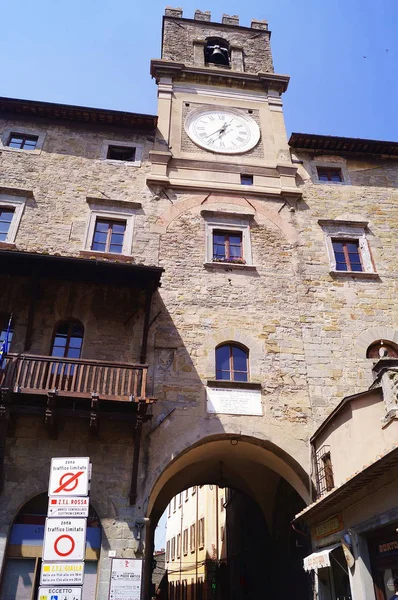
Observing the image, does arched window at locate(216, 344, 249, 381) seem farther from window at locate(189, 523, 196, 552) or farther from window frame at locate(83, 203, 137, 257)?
window at locate(189, 523, 196, 552)

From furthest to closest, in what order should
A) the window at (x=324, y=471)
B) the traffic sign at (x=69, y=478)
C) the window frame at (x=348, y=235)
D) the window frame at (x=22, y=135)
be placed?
the window frame at (x=22, y=135)
the window frame at (x=348, y=235)
the window at (x=324, y=471)
the traffic sign at (x=69, y=478)

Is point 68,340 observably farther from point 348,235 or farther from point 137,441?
point 348,235

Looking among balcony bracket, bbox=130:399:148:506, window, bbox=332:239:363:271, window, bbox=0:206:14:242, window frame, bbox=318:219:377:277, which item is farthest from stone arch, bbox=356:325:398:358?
window, bbox=0:206:14:242

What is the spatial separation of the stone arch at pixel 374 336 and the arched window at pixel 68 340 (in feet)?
22.7

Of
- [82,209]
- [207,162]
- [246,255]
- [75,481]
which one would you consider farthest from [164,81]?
[75,481]

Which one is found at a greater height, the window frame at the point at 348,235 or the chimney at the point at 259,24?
the chimney at the point at 259,24

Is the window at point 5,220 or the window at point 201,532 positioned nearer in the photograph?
the window at point 5,220

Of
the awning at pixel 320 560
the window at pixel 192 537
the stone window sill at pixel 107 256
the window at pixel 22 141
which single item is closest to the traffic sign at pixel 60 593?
the awning at pixel 320 560

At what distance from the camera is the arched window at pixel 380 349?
Answer: 474 inches

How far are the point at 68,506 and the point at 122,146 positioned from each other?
42.4ft

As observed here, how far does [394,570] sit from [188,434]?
469cm

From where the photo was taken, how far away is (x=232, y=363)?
38.2ft

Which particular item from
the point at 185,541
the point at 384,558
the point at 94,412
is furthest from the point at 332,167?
the point at 185,541

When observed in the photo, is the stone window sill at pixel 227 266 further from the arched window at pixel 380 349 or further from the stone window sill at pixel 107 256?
the arched window at pixel 380 349
